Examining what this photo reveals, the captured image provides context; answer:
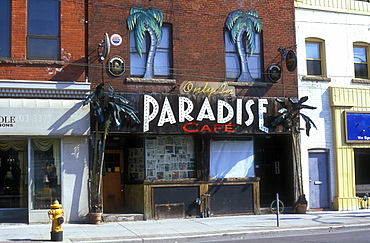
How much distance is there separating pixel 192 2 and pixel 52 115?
6332 millimetres

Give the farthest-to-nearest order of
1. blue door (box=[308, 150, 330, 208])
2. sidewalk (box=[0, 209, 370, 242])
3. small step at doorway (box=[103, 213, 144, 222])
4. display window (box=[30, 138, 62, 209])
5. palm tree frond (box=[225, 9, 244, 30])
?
1. blue door (box=[308, 150, 330, 208])
2. palm tree frond (box=[225, 9, 244, 30])
3. small step at doorway (box=[103, 213, 144, 222])
4. display window (box=[30, 138, 62, 209])
5. sidewalk (box=[0, 209, 370, 242])

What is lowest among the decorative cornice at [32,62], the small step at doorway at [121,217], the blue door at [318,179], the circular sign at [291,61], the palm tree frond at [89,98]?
the small step at doorway at [121,217]

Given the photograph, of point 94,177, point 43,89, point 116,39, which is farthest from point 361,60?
point 43,89

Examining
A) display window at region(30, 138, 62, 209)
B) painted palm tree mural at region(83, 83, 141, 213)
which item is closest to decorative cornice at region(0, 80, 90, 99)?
painted palm tree mural at region(83, 83, 141, 213)

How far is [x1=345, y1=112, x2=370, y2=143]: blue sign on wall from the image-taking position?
63.7 ft

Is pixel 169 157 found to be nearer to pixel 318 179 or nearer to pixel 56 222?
pixel 56 222

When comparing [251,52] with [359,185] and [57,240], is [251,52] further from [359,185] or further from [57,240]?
[57,240]

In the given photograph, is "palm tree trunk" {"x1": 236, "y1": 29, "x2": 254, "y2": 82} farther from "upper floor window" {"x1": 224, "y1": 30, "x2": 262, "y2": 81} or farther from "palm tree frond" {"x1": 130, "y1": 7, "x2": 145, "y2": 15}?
"palm tree frond" {"x1": 130, "y1": 7, "x2": 145, "y2": 15}

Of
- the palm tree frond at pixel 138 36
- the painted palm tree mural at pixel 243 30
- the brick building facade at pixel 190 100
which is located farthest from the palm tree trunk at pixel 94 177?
the painted palm tree mural at pixel 243 30

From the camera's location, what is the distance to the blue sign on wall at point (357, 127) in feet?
63.7

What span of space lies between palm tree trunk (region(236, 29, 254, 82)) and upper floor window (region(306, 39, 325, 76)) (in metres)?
2.69

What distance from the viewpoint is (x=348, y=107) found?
64.0ft

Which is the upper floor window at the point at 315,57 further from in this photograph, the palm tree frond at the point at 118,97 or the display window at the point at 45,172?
the display window at the point at 45,172

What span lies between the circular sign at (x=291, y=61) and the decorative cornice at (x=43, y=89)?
289 inches
